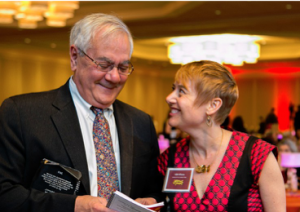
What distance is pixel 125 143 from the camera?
7.27ft

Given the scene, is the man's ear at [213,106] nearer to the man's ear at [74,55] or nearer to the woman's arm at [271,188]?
the woman's arm at [271,188]

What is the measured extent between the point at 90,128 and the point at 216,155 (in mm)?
660

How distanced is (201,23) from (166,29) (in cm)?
103

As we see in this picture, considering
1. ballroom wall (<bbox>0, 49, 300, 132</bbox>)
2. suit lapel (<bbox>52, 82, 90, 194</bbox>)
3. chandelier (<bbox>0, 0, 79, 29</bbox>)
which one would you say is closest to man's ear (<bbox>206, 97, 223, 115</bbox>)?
suit lapel (<bbox>52, 82, 90, 194</bbox>)

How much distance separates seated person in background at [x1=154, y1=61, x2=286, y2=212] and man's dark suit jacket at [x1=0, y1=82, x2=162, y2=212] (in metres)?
0.26

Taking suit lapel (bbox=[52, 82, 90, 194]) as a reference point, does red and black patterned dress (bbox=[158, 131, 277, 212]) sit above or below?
below

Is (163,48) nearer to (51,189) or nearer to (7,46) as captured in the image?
(7,46)

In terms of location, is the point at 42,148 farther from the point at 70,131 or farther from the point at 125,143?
the point at 125,143

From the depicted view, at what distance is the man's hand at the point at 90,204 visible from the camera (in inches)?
71.1

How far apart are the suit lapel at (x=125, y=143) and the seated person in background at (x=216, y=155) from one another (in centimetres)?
23

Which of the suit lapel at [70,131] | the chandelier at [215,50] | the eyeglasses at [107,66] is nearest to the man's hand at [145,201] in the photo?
the suit lapel at [70,131]

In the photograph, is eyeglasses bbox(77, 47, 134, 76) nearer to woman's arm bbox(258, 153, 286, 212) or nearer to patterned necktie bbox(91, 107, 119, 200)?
patterned necktie bbox(91, 107, 119, 200)

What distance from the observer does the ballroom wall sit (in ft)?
48.6

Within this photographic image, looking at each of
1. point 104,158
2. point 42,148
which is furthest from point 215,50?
point 42,148
